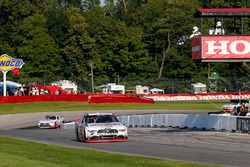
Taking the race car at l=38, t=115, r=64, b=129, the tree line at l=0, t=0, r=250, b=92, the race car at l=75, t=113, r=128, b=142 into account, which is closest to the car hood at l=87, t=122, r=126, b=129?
the race car at l=75, t=113, r=128, b=142

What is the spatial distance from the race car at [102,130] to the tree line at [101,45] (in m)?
75.5

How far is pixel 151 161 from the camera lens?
18.4 meters

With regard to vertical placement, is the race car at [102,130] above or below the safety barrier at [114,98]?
below

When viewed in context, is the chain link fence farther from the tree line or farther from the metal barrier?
the metal barrier

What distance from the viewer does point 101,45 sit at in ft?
372

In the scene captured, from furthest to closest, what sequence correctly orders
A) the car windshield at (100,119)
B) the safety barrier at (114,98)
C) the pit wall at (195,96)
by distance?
the pit wall at (195,96), the safety barrier at (114,98), the car windshield at (100,119)

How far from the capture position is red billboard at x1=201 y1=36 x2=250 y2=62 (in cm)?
3769

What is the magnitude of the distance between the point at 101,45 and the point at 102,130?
8512 centimetres

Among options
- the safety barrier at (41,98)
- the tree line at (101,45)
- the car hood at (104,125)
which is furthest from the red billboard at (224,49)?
the tree line at (101,45)

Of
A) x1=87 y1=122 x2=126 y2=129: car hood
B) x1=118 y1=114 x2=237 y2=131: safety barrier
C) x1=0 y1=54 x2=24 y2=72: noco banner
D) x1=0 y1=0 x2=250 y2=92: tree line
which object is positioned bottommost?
x1=118 y1=114 x2=237 y2=131: safety barrier

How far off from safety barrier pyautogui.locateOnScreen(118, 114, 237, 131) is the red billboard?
3112mm

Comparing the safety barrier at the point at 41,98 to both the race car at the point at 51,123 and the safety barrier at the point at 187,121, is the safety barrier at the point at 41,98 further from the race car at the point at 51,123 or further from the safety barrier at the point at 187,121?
the safety barrier at the point at 187,121

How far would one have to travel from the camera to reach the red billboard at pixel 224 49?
37688 mm

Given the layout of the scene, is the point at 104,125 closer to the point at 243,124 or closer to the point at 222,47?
the point at 243,124
